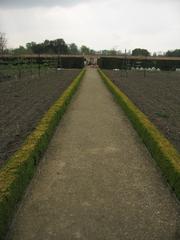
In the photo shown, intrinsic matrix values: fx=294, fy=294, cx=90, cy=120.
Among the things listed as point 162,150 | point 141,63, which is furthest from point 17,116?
point 141,63

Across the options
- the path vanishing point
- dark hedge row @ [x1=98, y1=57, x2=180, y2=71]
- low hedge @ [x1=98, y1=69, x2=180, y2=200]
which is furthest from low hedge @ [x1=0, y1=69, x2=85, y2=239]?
dark hedge row @ [x1=98, y1=57, x2=180, y2=71]

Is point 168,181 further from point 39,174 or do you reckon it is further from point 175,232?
point 39,174

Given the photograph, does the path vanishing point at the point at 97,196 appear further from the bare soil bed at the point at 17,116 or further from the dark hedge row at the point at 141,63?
the dark hedge row at the point at 141,63

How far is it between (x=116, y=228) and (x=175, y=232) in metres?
0.83

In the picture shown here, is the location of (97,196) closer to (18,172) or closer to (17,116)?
(18,172)

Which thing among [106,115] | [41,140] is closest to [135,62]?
[106,115]

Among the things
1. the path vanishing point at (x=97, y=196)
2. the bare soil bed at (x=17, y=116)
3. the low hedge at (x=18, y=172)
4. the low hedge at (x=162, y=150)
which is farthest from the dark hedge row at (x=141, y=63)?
the low hedge at (x=18, y=172)

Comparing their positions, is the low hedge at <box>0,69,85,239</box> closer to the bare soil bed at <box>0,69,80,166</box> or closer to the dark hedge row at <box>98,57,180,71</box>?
the bare soil bed at <box>0,69,80,166</box>

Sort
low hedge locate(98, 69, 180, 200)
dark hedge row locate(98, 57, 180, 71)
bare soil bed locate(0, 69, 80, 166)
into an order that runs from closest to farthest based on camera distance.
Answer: low hedge locate(98, 69, 180, 200), bare soil bed locate(0, 69, 80, 166), dark hedge row locate(98, 57, 180, 71)

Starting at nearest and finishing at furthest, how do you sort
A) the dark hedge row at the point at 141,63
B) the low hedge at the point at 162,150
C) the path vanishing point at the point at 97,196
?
the path vanishing point at the point at 97,196 → the low hedge at the point at 162,150 → the dark hedge row at the point at 141,63

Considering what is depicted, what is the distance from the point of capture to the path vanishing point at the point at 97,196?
13.5 ft

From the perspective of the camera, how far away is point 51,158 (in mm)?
6730

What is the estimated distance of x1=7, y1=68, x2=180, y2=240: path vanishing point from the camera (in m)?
4.12

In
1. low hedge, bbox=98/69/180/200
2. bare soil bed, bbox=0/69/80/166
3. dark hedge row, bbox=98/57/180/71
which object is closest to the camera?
low hedge, bbox=98/69/180/200
